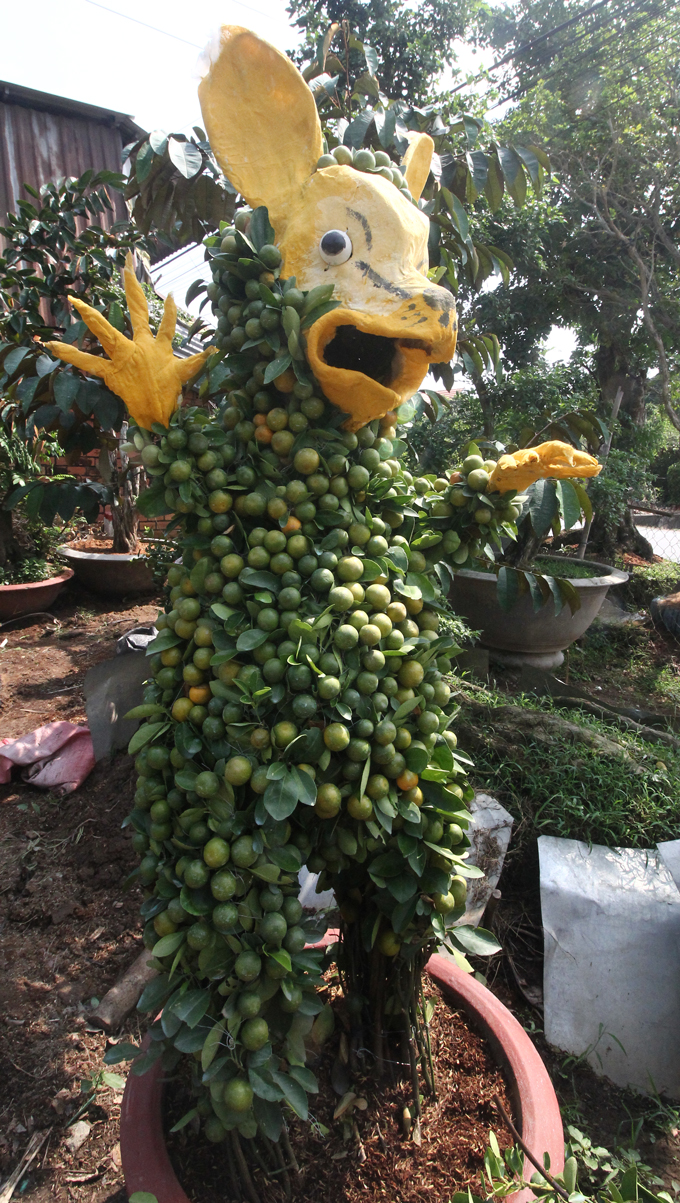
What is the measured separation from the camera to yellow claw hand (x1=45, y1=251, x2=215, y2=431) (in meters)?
1.03

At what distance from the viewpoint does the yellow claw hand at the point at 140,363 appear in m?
1.03

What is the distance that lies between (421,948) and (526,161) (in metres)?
2.68

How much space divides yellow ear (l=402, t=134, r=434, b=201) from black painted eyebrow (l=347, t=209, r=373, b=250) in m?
0.26

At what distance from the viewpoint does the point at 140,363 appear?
3.41 ft

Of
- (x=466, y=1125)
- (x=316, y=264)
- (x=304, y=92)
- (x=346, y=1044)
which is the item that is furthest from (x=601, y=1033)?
(x=304, y=92)

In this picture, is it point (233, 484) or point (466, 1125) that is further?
point (466, 1125)

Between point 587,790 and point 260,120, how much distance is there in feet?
7.45

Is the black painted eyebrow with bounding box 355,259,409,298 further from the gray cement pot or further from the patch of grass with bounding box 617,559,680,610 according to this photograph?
the patch of grass with bounding box 617,559,680,610

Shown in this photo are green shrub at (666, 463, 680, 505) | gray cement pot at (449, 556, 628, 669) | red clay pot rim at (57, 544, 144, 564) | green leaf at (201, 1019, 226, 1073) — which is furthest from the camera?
green shrub at (666, 463, 680, 505)

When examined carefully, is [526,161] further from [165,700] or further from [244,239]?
[165,700]

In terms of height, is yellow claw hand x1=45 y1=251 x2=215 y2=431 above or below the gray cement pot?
above

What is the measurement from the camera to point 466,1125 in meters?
1.25

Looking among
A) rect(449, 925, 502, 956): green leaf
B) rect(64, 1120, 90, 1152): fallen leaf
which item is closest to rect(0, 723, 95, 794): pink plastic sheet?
rect(64, 1120, 90, 1152): fallen leaf

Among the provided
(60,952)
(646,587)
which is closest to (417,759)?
(60,952)
